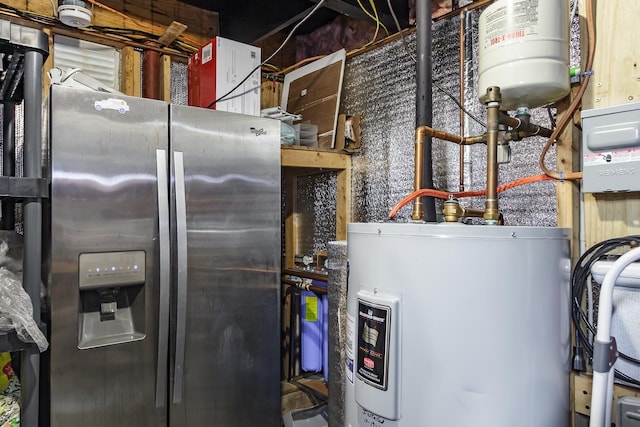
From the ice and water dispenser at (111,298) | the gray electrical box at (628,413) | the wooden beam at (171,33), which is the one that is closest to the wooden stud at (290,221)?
the wooden beam at (171,33)

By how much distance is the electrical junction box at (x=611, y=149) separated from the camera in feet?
3.75

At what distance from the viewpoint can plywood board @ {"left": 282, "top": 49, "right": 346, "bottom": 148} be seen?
102 inches

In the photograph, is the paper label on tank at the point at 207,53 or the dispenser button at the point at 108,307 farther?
the paper label on tank at the point at 207,53

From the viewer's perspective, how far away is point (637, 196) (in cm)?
120

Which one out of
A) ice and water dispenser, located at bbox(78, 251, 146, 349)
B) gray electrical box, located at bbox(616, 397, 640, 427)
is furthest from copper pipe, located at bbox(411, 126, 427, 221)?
ice and water dispenser, located at bbox(78, 251, 146, 349)

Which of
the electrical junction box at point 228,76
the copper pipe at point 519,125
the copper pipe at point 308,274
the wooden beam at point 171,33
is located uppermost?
the wooden beam at point 171,33

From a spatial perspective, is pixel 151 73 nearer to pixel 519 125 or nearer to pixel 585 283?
pixel 519 125

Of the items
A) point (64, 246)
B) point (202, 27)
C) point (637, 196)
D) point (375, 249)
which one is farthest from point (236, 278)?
point (202, 27)

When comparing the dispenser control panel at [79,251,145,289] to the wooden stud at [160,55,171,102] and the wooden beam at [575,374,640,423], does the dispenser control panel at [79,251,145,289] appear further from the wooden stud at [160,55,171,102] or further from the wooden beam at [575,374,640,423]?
the wooden beam at [575,374,640,423]

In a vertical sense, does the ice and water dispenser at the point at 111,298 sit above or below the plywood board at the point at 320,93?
below

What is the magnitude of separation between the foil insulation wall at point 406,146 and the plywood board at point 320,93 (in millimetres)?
97

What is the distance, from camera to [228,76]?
233cm

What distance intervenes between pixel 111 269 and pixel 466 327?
1369 mm

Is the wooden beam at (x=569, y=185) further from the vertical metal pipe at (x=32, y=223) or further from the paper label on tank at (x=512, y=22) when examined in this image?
the vertical metal pipe at (x=32, y=223)
